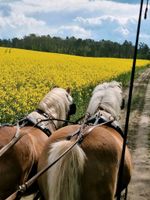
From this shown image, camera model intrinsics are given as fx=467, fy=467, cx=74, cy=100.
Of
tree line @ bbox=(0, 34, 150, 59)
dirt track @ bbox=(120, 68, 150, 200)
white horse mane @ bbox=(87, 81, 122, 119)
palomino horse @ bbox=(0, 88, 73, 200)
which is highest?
white horse mane @ bbox=(87, 81, 122, 119)

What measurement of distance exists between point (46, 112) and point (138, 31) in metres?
2.74

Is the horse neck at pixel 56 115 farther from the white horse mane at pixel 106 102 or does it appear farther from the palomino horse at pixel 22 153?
the white horse mane at pixel 106 102

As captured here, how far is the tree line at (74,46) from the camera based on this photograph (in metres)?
66.7

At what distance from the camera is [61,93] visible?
6465mm

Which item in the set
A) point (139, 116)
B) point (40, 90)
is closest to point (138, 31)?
point (40, 90)

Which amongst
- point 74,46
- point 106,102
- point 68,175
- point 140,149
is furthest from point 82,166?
point 74,46

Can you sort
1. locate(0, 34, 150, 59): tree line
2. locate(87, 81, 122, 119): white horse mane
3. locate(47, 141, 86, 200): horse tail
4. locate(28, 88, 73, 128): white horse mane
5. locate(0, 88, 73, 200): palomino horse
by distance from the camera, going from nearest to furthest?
locate(47, 141, 86, 200): horse tail
locate(0, 88, 73, 200): palomino horse
locate(87, 81, 122, 119): white horse mane
locate(28, 88, 73, 128): white horse mane
locate(0, 34, 150, 59): tree line

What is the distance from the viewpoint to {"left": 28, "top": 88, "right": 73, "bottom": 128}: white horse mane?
237 inches

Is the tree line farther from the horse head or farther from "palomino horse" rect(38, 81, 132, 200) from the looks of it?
"palomino horse" rect(38, 81, 132, 200)

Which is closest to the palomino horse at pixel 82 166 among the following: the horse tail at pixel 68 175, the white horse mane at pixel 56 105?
the horse tail at pixel 68 175

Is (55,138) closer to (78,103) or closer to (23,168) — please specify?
(23,168)

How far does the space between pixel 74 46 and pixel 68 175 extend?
71.0m

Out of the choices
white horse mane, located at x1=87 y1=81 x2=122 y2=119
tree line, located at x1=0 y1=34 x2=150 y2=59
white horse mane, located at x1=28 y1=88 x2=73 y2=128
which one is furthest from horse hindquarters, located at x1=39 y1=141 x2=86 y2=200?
tree line, located at x1=0 y1=34 x2=150 y2=59

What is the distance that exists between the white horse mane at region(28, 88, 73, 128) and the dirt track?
197 cm
